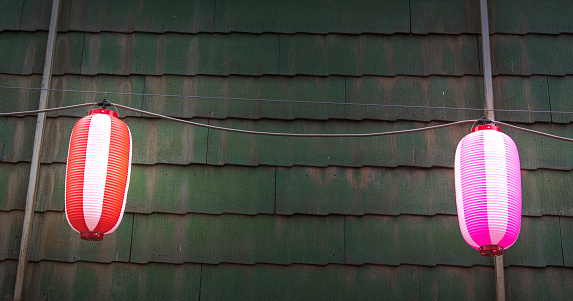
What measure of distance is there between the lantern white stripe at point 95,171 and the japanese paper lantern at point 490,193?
6.06 feet

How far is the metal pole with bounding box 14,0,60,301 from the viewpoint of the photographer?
351 cm

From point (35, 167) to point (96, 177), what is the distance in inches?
39.3

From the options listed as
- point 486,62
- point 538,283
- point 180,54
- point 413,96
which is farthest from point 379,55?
point 538,283

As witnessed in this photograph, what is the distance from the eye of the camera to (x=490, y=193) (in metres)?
2.89

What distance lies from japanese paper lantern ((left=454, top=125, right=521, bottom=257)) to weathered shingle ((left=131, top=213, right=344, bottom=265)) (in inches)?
35.6

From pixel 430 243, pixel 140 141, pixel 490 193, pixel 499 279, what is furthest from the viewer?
pixel 140 141

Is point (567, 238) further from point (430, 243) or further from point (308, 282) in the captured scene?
point (308, 282)

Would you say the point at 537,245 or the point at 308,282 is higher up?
the point at 537,245

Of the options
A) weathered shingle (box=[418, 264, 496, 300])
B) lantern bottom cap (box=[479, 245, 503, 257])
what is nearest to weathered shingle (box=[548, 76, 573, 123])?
weathered shingle (box=[418, 264, 496, 300])

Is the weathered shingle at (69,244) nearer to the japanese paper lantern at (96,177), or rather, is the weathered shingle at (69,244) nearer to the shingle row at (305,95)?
the japanese paper lantern at (96,177)

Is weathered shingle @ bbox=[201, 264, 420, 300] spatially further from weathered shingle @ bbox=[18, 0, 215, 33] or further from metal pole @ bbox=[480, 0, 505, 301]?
weathered shingle @ bbox=[18, 0, 215, 33]

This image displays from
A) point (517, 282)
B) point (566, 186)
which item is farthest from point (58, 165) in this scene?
point (566, 186)

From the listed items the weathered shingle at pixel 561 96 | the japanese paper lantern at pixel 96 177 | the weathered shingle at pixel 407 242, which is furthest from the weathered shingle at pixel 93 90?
the weathered shingle at pixel 561 96

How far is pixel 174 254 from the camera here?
358 cm
